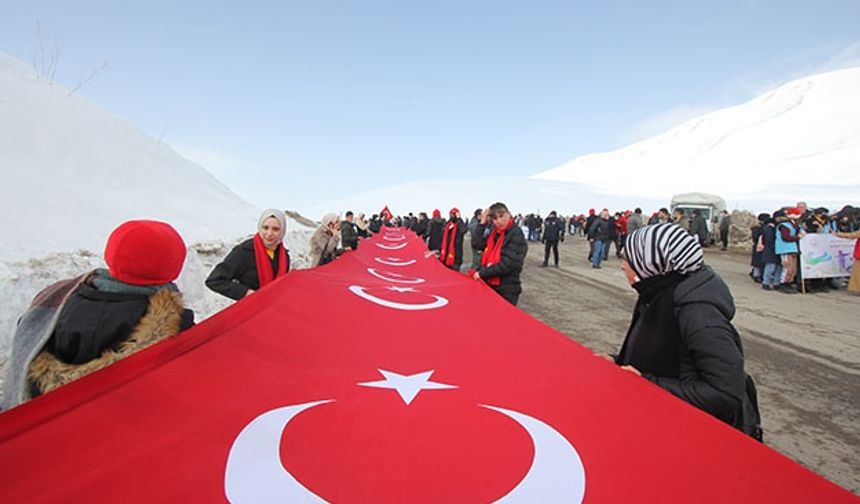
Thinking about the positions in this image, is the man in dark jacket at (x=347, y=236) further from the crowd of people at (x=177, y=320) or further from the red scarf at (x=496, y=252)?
the crowd of people at (x=177, y=320)

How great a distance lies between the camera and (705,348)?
1.65 m

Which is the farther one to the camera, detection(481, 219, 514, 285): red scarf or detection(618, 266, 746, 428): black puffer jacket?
detection(481, 219, 514, 285): red scarf

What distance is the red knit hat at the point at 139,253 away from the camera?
1.69m

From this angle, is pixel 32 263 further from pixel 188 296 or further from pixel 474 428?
pixel 474 428

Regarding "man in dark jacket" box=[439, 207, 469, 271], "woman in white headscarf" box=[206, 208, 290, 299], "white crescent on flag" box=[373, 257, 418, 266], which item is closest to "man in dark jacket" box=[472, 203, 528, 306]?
"woman in white headscarf" box=[206, 208, 290, 299]

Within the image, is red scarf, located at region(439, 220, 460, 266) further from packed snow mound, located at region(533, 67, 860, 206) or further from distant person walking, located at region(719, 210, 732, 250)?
packed snow mound, located at region(533, 67, 860, 206)

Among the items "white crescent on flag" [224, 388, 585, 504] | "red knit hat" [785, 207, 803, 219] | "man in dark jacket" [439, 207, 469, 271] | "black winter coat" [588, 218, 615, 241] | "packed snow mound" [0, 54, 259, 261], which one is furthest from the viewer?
"black winter coat" [588, 218, 615, 241]

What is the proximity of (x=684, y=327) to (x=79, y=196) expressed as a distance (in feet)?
32.2

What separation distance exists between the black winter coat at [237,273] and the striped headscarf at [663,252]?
2895 millimetres

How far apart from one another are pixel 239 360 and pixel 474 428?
1.02 metres

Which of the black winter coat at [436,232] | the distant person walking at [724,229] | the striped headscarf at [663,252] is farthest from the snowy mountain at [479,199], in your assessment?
the striped headscarf at [663,252]

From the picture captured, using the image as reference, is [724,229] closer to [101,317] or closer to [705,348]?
[705,348]

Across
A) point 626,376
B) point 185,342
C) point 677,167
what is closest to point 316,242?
point 185,342

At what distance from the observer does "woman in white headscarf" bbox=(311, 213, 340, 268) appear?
245 inches
